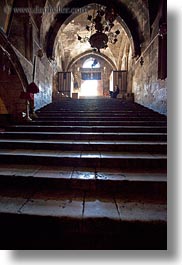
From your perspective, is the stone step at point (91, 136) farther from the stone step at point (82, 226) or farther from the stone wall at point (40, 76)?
the stone wall at point (40, 76)

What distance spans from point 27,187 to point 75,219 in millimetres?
936

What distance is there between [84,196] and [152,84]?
5527mm

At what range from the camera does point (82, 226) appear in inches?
65.3

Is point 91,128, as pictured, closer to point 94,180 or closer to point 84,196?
point 94,180

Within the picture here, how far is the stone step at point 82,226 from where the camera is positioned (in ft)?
5.30

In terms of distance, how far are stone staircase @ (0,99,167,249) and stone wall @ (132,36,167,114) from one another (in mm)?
2192

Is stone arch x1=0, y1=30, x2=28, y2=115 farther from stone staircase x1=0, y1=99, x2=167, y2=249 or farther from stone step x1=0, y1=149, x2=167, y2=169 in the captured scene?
stone step x1=0, y1=149, x2=167, y2=169

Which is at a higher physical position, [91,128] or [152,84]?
[152,84]

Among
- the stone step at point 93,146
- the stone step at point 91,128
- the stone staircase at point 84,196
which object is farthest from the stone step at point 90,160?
the stone step at point 91,128

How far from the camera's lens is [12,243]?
5.45 ft

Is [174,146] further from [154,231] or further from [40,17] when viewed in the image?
[40,17]

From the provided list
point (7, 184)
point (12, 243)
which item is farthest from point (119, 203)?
point (7, 184)

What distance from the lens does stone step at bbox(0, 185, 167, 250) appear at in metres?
1.62

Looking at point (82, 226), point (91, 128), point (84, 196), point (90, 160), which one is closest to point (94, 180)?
point (84, 196)
